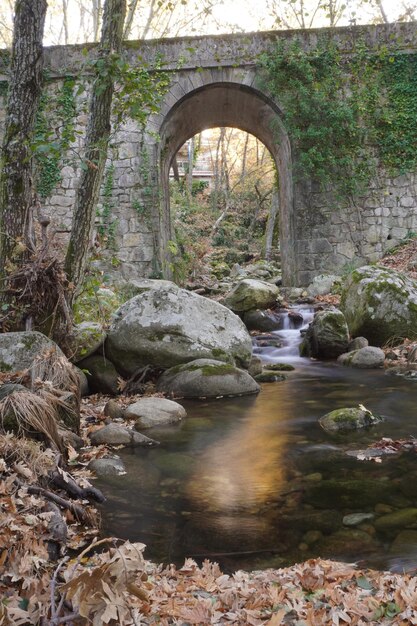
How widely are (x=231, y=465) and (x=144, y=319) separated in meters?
3.36

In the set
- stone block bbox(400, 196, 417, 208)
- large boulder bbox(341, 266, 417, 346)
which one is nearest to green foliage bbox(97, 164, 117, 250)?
large boulder bbox(341, 266, 417, 346)

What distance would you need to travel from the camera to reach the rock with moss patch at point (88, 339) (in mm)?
7129

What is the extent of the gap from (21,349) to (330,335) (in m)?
5.67

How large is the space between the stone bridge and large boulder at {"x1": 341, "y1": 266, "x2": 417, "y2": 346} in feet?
14.4

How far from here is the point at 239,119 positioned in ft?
52.8

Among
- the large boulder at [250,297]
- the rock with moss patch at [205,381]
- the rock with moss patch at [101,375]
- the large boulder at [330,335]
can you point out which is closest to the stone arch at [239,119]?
the large boulder at [250,297]

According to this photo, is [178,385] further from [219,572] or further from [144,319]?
[219,572]

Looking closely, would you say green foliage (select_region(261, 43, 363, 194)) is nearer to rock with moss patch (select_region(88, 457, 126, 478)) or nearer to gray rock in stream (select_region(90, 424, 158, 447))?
gray rock in stream (select_region(90, 424, 158, 447))

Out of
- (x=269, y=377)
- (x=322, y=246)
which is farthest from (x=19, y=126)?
(x=322, y=246)

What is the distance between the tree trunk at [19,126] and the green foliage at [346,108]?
8783mm

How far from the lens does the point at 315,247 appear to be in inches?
562

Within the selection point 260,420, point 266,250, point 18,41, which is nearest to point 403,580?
point 260,420

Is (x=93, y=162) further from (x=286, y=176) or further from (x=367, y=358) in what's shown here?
(x=286, y=176)

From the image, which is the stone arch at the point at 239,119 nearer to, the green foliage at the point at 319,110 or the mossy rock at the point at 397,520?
the green foliage at the point at 319,110
